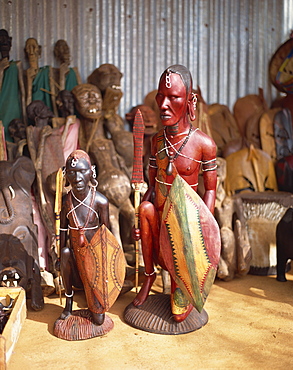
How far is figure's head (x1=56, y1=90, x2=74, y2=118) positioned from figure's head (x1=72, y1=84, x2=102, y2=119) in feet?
0.20

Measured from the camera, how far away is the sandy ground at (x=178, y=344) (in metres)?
2.78

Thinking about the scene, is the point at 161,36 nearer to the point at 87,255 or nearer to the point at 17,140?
the point at 17,140

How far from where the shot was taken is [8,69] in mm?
5340

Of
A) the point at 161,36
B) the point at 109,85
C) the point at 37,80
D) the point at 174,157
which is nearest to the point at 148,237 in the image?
the point at 174,157

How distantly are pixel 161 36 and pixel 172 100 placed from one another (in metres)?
3.52

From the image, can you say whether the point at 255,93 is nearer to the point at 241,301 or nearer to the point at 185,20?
the point at 185,20

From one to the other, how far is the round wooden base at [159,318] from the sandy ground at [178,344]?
4 centimetres

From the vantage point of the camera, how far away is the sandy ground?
278cm

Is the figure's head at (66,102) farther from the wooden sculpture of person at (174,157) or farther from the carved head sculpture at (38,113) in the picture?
the wooden sculpture of person at (174,157)

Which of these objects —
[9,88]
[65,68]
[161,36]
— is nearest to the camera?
[9,88]

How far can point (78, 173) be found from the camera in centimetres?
303

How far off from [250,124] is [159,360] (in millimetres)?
4307

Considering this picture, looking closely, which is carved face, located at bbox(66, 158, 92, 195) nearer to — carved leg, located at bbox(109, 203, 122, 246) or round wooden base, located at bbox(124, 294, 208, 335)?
round wooden base, located at bbox(124, 294, 208, 335)

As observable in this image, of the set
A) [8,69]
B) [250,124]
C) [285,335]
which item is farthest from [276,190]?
[8,69]
